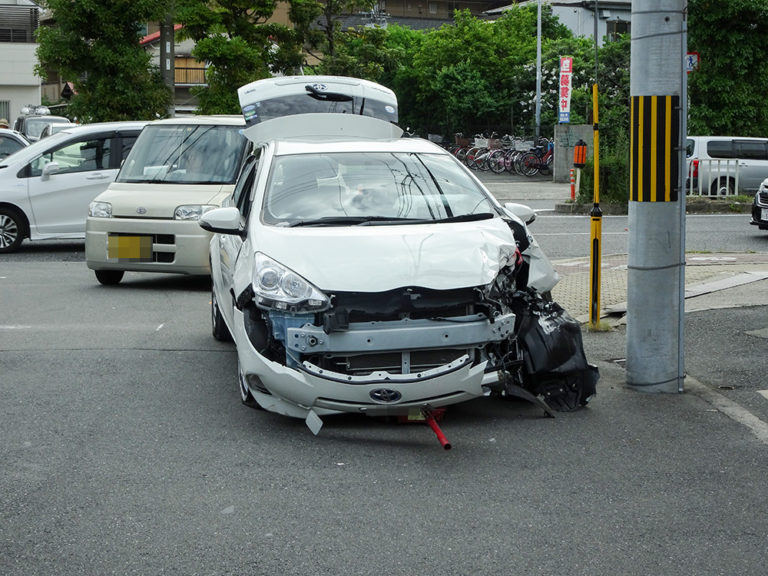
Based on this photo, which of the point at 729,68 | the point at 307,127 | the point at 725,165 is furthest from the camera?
the point at 729,68

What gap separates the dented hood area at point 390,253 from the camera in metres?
6.09

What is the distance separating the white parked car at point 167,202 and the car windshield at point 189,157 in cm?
1

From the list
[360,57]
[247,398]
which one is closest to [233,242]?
[247,398]

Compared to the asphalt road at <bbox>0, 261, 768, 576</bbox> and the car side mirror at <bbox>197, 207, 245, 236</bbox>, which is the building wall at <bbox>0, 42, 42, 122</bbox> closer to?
the asphalt road at <bbox>0, 261, 768, 576</bbox>

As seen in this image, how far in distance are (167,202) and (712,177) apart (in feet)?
54.2

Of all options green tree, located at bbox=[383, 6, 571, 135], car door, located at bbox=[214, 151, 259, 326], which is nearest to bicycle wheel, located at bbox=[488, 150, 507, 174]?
green tree, located at bbox=[383, 6, 571, 135]

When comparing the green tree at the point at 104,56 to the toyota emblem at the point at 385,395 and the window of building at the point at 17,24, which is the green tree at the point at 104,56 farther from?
the window of building at the point at 17,24

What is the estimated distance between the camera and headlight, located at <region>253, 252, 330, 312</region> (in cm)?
602

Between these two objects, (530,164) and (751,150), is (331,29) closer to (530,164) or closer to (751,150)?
(530,164)

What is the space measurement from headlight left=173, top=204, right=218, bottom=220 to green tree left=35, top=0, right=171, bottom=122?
14746 mm

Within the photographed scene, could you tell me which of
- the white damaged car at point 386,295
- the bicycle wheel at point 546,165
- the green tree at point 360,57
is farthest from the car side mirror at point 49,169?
the bicycle wheel at point 546,165

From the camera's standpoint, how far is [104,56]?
25.7m

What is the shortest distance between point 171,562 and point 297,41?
1128 inches

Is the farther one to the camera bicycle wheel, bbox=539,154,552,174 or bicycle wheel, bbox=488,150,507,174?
bicycle wheel, bbox=488,150,507,174
